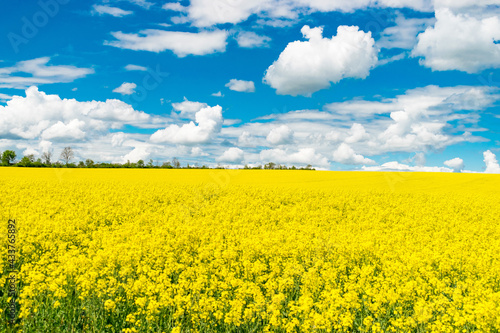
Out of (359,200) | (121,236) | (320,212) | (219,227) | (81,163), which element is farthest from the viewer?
(81,163)

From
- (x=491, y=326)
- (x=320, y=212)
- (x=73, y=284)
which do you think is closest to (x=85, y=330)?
(x=73, y=284)

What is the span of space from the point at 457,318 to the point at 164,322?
5442mm

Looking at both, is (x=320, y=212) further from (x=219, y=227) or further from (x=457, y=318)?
(x=457, y=318)

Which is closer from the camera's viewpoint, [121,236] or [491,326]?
[491,326]

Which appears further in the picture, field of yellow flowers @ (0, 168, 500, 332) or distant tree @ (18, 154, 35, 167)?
distant tree @ (18, 154, 35, 167)

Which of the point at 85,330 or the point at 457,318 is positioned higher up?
the point at 457,318

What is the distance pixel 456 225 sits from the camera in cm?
1673

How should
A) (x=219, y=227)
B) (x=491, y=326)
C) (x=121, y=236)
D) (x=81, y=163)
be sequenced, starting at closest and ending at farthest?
(x=491, y=326) < (x=121, y=236) < (x=219, y=227) < (x=81, y=163)

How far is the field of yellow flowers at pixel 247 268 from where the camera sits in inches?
251

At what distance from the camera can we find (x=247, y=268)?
29.0 feet

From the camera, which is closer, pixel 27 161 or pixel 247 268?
pixel 247 268

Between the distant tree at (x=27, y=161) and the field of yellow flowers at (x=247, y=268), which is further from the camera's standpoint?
the distant tree at (x=27, y=161)

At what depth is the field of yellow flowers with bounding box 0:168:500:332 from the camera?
639 cm

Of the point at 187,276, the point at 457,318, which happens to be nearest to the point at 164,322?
the point at 187,276
